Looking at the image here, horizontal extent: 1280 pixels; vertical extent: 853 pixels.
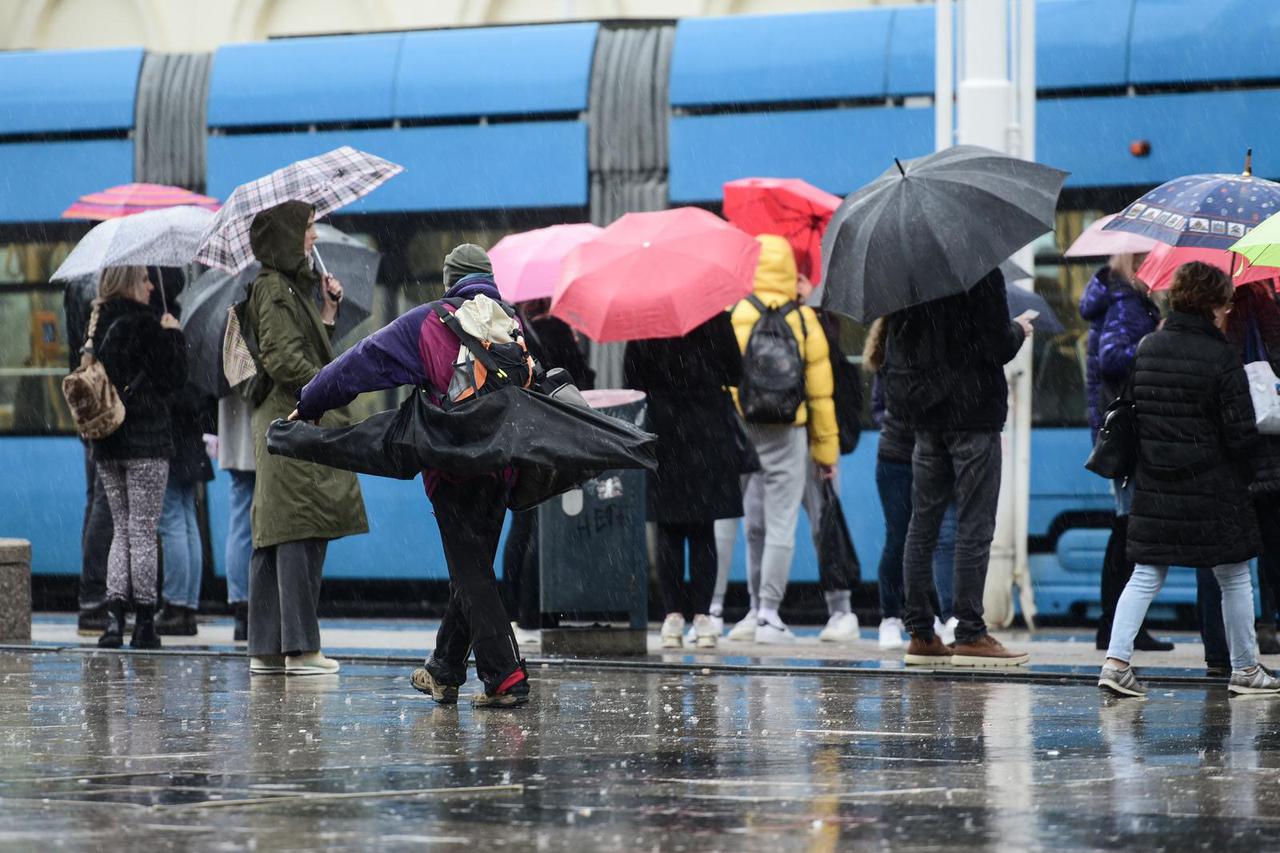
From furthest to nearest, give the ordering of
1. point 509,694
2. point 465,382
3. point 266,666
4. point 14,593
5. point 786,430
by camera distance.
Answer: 1. point 14,593
2. point 786,430
3. point 266,666
4. point 509,694
5. point 465,382

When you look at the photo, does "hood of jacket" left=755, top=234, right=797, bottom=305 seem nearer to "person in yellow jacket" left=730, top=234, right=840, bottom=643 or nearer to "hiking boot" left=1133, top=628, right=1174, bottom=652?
"person in yellow jacket" left=730, top=234, right=840, bottom=643

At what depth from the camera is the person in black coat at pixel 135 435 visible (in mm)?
11273

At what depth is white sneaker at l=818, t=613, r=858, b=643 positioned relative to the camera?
38.4 ft

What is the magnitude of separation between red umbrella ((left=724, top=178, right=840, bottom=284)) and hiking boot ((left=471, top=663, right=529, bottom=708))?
417 cm

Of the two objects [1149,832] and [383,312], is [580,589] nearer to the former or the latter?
[383,312]

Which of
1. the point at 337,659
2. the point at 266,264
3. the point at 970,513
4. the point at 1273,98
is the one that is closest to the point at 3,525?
the point at 337,659

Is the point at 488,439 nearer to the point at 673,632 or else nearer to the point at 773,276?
the point at 673,632

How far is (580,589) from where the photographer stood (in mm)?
10789

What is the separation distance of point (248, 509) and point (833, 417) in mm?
2944

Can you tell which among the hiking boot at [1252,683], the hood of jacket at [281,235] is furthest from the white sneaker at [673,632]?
the hiking boot at [1252,683]

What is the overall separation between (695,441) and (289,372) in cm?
238

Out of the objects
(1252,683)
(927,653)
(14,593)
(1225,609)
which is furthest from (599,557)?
(14,593)

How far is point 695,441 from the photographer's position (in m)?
11.2

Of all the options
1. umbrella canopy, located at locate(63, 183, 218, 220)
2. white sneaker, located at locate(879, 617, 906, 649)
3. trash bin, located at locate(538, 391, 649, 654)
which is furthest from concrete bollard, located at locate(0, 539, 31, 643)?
white sneaker, located at locate(879, 617, 906, 649)
